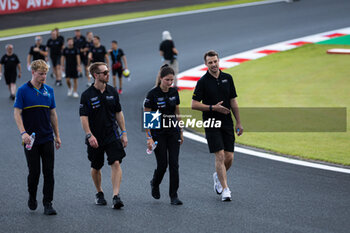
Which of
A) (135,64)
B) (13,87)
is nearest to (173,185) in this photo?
(13,87)

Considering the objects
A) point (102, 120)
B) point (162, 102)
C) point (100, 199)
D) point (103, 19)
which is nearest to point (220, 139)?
point (162, 102)

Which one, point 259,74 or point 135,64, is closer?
point 259,74

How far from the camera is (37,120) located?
7.61 metres

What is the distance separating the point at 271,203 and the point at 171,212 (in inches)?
55.4

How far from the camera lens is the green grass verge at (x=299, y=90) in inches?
445

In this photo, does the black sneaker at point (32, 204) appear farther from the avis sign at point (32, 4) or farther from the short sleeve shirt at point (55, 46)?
the avis sign at point (32, 4)

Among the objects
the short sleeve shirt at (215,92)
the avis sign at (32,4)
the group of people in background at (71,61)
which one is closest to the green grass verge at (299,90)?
the group of people in background at (71,61)

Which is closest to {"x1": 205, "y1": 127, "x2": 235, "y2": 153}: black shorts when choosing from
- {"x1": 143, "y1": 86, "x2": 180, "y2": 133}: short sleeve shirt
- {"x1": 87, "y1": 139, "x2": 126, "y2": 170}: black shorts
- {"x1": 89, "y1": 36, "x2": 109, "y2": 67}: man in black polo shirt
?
{"x1": 143, "y1": 86, "x2": 180, "y2": 133}: short sleeve shirt

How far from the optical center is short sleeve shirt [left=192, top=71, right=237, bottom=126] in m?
8.27

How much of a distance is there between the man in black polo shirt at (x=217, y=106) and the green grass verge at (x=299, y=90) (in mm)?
2792

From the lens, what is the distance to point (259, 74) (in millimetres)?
19859

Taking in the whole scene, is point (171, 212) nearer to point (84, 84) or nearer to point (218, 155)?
point (218, 155)

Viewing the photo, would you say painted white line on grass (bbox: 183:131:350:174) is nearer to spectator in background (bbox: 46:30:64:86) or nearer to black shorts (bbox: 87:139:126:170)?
black shorts (bbox: 87:139:126:170)

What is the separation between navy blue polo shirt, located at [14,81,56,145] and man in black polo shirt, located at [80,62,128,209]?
0.49 meters
